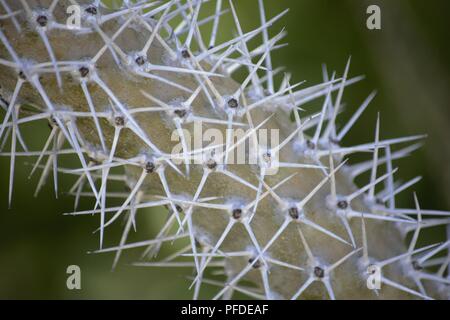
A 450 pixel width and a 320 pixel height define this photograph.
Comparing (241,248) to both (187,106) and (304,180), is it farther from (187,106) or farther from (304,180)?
(187,106)

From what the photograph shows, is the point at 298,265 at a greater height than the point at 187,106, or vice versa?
the point at 187,106

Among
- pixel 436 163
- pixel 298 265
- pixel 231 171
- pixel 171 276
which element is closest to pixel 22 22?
pixel 231 171

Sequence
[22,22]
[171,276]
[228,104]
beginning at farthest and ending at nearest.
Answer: [171,276], [228,104], [22,22]
